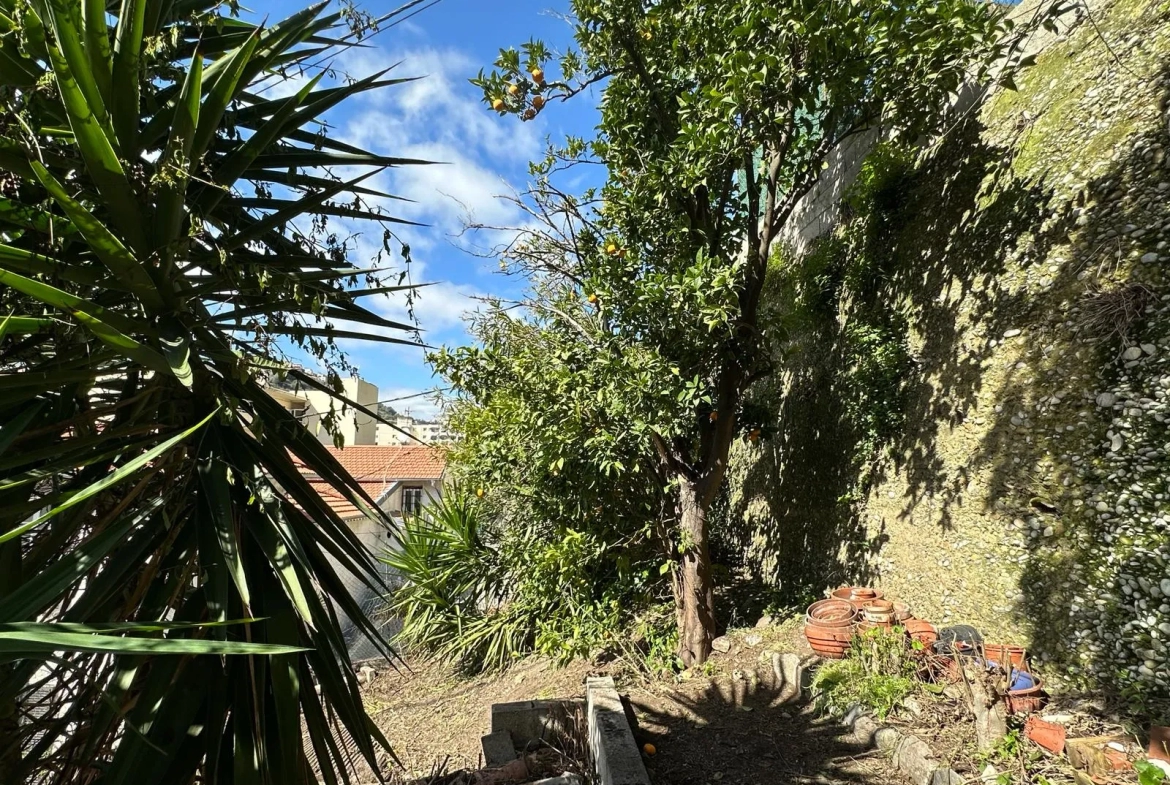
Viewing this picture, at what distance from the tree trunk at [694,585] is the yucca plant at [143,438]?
10.8 feet

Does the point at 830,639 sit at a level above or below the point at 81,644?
below

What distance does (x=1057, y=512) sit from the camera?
3150mm

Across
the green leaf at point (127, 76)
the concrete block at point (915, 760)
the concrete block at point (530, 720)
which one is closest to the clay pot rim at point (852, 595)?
the concrete block at point (915, 760)

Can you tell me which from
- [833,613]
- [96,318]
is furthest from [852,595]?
[96,318]

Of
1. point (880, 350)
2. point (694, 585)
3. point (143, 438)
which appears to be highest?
point (880, 350)

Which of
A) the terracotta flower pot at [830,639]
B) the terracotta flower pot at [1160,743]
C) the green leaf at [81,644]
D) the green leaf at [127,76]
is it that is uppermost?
the green leaf at [127,76]

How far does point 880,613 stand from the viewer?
12.5 feet

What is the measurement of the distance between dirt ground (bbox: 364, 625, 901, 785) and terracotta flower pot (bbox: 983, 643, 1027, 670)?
0.80 m

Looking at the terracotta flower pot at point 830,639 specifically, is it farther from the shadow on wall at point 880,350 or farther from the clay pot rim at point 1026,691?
→ the clay pot rim at point 1026,691

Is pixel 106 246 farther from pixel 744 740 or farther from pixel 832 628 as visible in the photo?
pixel 832 628

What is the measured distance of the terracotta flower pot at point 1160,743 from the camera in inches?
91.4

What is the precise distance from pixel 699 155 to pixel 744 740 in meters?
3.77

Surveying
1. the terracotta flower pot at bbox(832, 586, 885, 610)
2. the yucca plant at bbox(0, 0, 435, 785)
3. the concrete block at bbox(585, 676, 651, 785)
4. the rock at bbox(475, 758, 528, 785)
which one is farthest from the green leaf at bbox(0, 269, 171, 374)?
the terracotta flower pot at bbox(832, 586, 885, 610)

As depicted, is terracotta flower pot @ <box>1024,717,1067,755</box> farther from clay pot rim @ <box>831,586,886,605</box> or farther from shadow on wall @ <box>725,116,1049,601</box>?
shadow on wall @ <box>725,116,1049,601</box>
